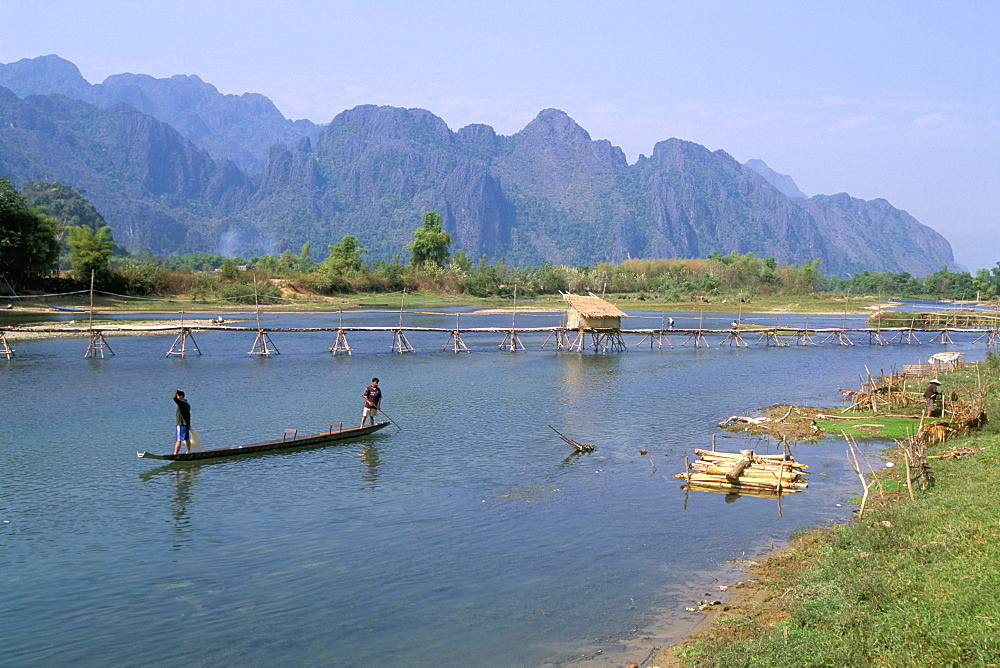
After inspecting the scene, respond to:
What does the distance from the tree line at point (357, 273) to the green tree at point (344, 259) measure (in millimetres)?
136

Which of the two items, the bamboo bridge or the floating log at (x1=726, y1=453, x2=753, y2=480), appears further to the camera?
the bamboo bridge

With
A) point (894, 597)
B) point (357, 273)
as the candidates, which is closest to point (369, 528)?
point (894, 597)

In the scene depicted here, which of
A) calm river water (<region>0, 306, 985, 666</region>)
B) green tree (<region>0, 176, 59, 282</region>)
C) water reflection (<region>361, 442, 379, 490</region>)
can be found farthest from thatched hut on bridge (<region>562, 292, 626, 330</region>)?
green tree (<region>0, 176, 59, 282</region>)

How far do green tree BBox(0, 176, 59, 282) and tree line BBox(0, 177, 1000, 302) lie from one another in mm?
77

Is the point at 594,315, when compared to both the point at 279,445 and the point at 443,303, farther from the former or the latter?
the point at 443,303

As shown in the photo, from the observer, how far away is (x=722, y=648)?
31.2ft

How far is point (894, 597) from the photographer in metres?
9.62

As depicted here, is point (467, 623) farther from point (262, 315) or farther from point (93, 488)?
point (262, 315)

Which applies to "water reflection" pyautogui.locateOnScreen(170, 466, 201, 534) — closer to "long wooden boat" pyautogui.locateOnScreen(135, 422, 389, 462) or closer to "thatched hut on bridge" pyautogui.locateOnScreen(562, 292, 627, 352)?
"long wooden boat" pyautogui.locateOnScreen(135, 422, 389, 462)

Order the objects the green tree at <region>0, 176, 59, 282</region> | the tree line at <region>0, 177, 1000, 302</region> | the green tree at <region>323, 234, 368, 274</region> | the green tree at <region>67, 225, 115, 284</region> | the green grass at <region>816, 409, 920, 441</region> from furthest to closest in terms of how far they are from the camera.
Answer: the green tree at <region>323, 234, 368, 274</region> → the green tree at <region>67, 225, 115, 284</region> → the tree line at <region>0, 177, 1000, 302</region> → the green tree at <region>0, 176, 59, 282</region> → the green grass at <region>816, 409, 920, 441</region>

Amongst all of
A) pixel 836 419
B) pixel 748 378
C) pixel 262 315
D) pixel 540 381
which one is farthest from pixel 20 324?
pixel 836 419

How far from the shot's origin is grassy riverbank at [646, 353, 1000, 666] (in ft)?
27.3

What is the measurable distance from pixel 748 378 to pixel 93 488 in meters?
30.5

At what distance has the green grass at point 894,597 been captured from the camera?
8.24 meters
